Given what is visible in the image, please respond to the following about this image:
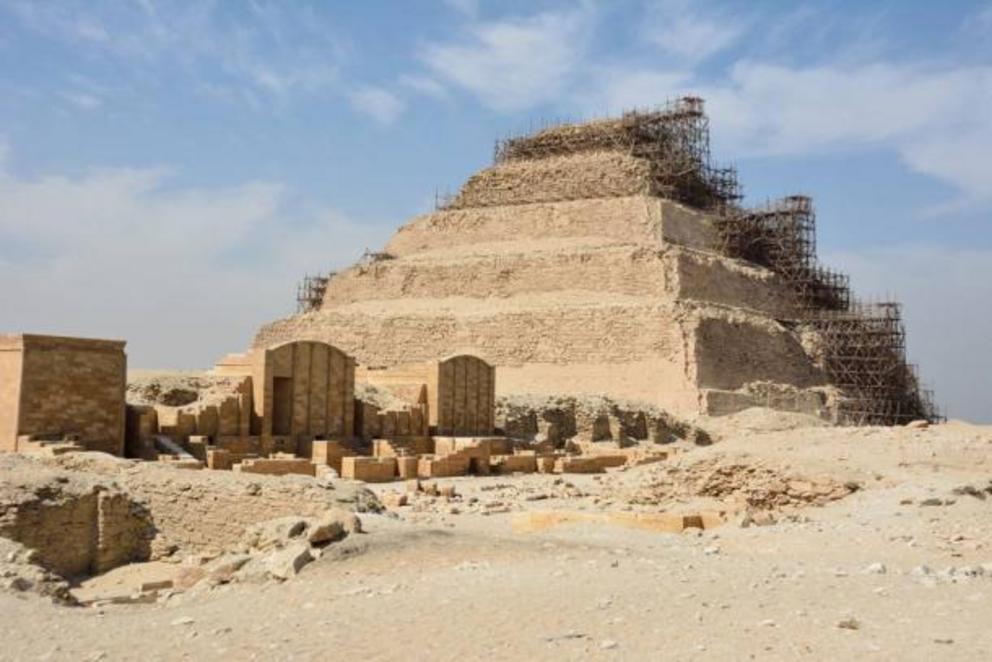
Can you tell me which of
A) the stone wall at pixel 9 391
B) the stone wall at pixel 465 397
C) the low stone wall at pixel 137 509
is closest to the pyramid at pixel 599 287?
the stone wall at pixel 465 397

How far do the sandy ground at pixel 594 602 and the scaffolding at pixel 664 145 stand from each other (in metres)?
41.3

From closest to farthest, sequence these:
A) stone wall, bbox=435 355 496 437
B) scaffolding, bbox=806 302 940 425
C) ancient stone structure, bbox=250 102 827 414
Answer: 1. stone wall, bbox=435 355 496 437
2. ancient stone structure, bbox=250 102 827 414
3. scaffolding, bbox=806 302 940 425

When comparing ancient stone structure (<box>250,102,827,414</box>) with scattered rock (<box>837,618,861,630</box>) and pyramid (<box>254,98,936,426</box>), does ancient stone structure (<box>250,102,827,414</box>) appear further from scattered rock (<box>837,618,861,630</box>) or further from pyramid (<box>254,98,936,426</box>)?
scattered rock (<box>837,618,861,630</box>)

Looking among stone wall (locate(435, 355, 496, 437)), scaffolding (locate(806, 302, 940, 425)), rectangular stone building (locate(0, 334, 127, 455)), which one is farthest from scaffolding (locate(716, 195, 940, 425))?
rectangular stone building (locate(0, 334, 127, 455))

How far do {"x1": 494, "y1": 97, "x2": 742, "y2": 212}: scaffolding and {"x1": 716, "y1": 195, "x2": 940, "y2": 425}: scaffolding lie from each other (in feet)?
6.53

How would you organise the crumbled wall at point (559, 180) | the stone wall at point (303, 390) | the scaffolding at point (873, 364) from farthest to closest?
the crumbled wall at point (559, 180) → the scaffolding at point (873, 364) → the stone wall at point (303, 390)

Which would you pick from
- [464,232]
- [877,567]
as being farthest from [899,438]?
[464,232]

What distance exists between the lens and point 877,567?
28.1 ft

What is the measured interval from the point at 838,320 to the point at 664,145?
13.1 meters

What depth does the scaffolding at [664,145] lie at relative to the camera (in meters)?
52.4

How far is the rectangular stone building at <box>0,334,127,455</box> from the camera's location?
58.6 ft

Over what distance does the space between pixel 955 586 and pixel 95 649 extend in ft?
19.7

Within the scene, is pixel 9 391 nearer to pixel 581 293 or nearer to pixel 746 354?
pixel 581 293

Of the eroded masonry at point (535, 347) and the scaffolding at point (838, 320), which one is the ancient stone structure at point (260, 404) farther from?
the scaffolding at point (838, 320)
